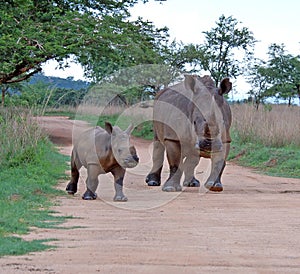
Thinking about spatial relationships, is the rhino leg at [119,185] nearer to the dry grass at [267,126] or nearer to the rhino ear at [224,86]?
the rhino ear at [224,86]

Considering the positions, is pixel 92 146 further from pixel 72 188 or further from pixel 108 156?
pixel 72 188

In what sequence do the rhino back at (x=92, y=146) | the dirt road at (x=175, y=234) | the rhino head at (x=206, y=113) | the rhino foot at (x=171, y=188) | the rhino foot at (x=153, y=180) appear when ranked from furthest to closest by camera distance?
the rhino foot at (x=153, y=180)
the rhino foot at (x=171, y=188)
the rhino head at (x=206, y=113)
the rhino back at (x=92, y=146)
the dirt road at (x=175, y=234)

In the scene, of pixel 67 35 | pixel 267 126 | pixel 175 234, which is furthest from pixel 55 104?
pixel 175 234

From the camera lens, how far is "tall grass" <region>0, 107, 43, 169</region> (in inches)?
476

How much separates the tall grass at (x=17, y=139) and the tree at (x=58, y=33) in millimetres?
4120

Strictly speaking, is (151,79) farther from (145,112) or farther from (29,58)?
(29,58)

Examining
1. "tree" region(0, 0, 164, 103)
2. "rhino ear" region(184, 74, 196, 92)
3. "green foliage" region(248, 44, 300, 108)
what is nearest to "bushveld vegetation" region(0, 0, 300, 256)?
"tree" region(0, 0, 164, 103)

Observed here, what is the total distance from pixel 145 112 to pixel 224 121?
10407mm

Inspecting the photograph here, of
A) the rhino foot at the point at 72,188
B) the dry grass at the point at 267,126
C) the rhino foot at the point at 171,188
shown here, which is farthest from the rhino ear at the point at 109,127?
the dry grass at the point at 267,126

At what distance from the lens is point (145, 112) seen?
20.2 m

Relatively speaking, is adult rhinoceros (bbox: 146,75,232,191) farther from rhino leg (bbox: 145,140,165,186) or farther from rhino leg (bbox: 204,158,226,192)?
rhino leg (bbox: 145,140,165,186)

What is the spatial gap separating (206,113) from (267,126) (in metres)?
10.6

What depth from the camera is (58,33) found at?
1911cm

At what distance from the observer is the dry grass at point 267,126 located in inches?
737
